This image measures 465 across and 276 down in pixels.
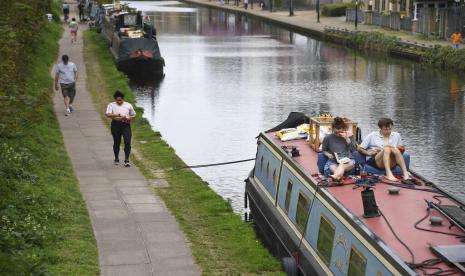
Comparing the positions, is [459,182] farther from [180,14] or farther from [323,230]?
[180,14]

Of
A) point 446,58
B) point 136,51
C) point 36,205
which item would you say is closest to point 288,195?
point 36,205

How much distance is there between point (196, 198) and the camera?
18562 millimetres

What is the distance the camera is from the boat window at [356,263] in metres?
11.0

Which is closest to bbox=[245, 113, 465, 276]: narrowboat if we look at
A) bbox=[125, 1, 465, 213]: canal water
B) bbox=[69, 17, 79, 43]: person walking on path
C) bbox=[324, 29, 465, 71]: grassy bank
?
bbox=[125, 1, 465, 213]: canal water

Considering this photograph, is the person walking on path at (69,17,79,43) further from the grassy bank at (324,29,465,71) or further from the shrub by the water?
the shrub by the water

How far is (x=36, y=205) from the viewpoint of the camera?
15617 mm

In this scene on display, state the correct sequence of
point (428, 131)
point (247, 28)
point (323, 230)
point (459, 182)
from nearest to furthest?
1. point (323, 230)
2. point (459, 182)
3. point (428, 131)
4. point (247, 28)

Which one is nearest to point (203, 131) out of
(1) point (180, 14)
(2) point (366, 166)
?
(2) point (366, 166)

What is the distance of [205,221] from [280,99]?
21.0m

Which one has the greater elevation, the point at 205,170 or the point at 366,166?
the point at 366,166

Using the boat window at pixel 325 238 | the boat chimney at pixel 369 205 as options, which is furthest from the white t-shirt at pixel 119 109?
the boat chimney at pixel 369 205

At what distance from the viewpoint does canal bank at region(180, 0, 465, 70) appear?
48.0 m

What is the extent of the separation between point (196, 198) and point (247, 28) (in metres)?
62.9

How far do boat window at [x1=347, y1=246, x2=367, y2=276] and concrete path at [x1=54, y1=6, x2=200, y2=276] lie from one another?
272cm
